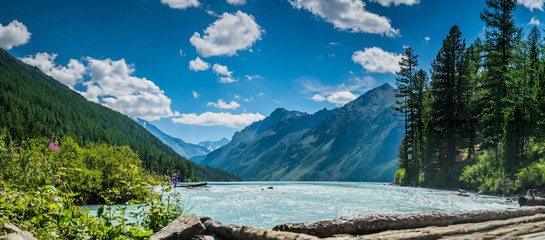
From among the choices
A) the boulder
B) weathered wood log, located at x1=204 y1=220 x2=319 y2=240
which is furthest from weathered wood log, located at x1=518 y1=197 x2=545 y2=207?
the boulder

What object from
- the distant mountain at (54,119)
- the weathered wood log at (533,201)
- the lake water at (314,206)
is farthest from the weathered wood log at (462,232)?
the distant mountain at (54,119)

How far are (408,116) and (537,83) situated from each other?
30.9 m

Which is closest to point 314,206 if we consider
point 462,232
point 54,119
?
point 462,232

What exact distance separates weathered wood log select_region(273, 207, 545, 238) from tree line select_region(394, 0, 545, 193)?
23.3 m

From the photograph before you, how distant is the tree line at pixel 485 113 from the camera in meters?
29.0

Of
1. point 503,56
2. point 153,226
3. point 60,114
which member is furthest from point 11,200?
point 60,114

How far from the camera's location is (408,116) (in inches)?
2340

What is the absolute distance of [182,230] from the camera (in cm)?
596

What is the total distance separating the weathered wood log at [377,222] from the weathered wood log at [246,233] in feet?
3.10

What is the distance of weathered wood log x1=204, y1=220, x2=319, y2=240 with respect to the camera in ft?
14.6

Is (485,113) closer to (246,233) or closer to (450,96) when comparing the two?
(450,96)

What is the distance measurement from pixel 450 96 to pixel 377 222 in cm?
4610

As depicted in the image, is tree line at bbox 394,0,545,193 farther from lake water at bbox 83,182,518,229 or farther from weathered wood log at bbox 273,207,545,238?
weathered wood log at bbox 273,207,545,238

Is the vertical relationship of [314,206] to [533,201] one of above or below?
below
